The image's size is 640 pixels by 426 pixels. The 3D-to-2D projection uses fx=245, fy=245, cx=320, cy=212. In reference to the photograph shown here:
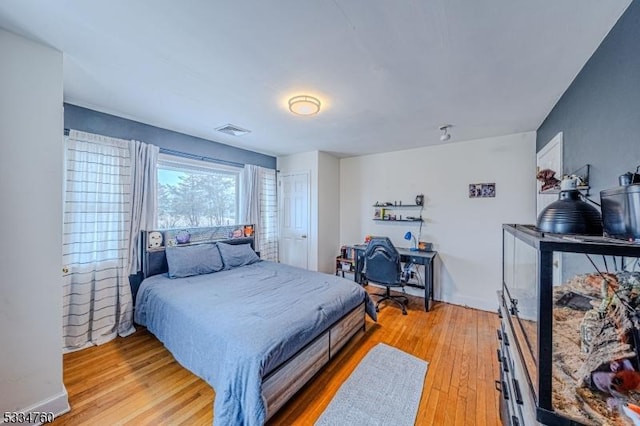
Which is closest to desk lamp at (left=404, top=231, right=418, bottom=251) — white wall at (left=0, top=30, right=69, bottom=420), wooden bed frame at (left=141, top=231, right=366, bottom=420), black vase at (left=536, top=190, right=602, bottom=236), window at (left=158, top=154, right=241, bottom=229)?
wooden bed frame at (left=141, top=231, right=366, bottom=420)

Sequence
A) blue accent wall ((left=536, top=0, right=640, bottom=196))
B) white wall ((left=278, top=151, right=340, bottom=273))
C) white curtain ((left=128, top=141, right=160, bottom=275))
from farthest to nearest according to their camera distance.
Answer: white wall ((left=278, top=151, right=340, bottom=273))
white curtain ((left=128, top=141, right=160, bottom=275))
blue accent wall ((left=536, top=0, right=640, bottom=196))

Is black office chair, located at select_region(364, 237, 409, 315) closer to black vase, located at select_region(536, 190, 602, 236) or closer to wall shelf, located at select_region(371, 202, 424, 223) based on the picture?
wall shelf, located at select_region(371, 202, 424, 223)

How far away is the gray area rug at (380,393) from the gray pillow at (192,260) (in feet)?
6.94

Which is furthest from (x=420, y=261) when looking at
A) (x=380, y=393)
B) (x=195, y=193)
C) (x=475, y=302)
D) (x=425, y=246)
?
(x=195, y=193)

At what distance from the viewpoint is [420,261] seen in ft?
11.6

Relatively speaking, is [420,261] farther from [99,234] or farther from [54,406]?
[99,234]

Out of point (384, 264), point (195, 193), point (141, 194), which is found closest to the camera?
point (141, 194)

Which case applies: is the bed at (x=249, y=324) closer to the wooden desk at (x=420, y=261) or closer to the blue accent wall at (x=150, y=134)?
the wooden desk at (x=420, y=261)

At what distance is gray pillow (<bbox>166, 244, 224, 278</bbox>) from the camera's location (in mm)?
2924

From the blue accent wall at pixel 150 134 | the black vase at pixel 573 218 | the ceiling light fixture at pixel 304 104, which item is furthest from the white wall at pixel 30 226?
the black vase at pixel 573 218

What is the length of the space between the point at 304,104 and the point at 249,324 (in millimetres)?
1910

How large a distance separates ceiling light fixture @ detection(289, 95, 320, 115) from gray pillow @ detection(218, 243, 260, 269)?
218 cm

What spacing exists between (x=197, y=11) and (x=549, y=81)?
8.29 ft

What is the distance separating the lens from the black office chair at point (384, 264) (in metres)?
3.28
